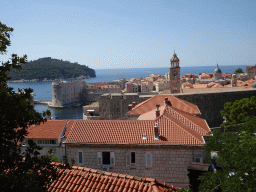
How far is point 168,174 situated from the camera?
29.3 ft

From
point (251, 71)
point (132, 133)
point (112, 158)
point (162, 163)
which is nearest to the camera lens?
point (162, 163)

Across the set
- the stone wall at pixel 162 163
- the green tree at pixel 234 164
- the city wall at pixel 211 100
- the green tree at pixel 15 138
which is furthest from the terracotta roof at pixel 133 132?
the city wall at pixel 211 100

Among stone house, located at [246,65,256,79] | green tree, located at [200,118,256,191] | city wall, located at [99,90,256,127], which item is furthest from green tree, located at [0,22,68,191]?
stone house, located at [246,65,256,79]

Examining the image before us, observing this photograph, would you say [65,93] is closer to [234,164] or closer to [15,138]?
[15,138]

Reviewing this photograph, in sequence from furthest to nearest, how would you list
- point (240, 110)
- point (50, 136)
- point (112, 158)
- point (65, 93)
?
point (65, 93) < point (240, 110) < point (50, 136) < point (112, 158)

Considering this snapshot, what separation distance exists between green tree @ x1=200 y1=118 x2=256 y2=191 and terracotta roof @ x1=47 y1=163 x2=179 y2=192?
882 millimetres

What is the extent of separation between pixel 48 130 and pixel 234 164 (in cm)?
995

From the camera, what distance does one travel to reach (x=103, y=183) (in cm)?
462

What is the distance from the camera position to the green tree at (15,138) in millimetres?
3127

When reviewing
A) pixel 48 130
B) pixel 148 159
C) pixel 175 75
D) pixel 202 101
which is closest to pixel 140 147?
pixel 148 159

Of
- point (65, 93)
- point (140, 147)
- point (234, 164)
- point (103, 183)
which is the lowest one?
point (65, 93)

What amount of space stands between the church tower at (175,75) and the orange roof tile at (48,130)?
17069 mm

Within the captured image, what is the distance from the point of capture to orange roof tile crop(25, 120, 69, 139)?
1193 cm

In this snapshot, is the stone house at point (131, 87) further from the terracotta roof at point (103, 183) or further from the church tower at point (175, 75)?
the terracotta roof at point (103, 183)
